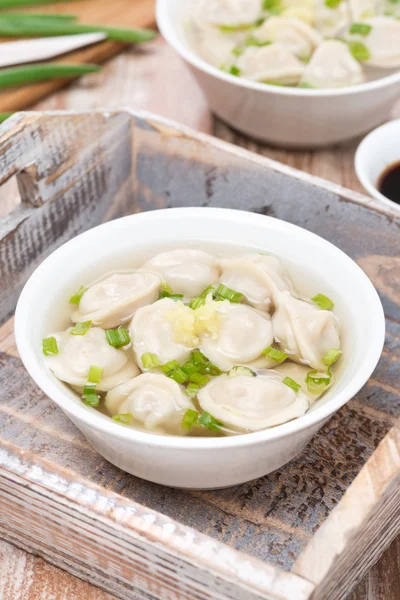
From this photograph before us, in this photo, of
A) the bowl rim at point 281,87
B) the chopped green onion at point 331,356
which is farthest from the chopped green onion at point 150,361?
the bowl rim at point 281,87

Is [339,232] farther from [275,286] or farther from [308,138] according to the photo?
[308,138]

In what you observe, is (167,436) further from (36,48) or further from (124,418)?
(36,48)

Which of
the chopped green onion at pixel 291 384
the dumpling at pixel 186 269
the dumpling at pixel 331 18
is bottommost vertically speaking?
the chopped green onion at pixel 291 384

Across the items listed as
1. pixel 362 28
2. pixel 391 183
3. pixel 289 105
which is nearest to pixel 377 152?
pixel 391 183

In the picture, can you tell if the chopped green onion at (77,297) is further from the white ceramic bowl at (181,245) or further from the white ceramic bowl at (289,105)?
the white ceramic bowl at (289,105)

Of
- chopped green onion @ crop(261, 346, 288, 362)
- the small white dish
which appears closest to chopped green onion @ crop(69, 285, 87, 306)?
chopped green onion @ crop(261, 346, 288, 362)

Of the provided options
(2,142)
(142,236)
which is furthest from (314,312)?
Answer: (2,142)

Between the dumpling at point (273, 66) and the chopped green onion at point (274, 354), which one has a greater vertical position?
the dumpling at point (273, 66)
